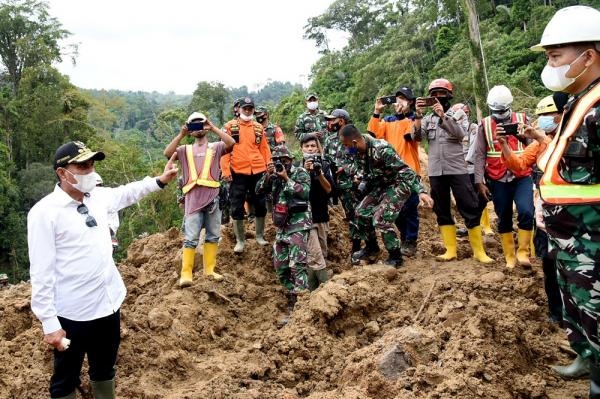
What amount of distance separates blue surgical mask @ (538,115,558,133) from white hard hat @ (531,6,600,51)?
5.68 feet

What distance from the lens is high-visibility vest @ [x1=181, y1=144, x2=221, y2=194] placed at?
247 inches

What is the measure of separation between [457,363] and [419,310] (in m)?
1.27

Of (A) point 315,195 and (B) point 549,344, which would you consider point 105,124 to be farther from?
(B) point 549,344

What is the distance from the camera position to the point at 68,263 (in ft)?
11.2

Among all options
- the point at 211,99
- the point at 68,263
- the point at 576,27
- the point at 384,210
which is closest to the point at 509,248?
the point at 384,210

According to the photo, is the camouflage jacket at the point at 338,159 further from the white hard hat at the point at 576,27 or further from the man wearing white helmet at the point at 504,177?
the white hard hat at the point at 576,27

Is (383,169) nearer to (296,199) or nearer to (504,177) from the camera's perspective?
(296,199)

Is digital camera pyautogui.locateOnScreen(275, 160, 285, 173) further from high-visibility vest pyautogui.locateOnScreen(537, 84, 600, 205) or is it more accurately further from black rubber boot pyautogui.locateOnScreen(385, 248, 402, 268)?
high-visibility vest pyautogui.locateOnScreen(537, 84, 600, 205)

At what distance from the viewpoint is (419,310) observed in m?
4.70

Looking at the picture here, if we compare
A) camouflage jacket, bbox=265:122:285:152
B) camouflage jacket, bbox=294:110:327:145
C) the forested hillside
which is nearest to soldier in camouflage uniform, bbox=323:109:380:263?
camouflage jacket, bbox=294:110:327:145

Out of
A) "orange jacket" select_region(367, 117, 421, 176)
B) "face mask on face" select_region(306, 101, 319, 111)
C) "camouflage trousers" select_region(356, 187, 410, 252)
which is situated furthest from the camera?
"face mask on face" select_region(306, 101, 319, 111)

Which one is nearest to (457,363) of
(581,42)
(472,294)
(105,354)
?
(472,294)

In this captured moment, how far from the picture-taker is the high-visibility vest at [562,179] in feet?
8.29

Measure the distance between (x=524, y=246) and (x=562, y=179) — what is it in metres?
3.27
